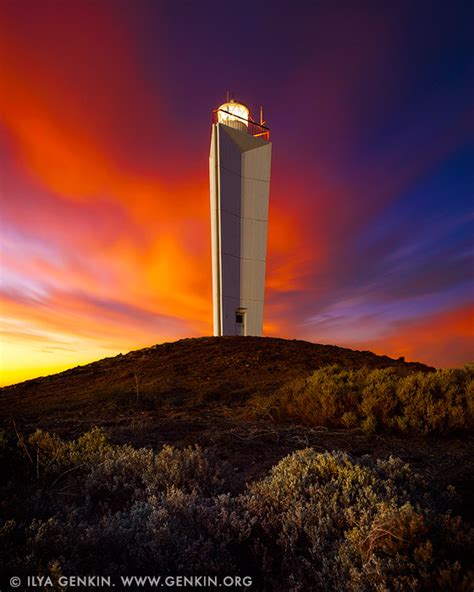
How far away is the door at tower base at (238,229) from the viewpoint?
837 inches

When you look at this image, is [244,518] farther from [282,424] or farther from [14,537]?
[282,424]

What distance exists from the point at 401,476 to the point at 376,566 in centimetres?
123

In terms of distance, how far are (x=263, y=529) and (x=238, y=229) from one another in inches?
803

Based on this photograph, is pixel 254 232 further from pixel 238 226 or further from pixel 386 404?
pixel 386 404

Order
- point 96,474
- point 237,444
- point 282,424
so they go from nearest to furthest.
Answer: point 96,474 → point 237,444 → point 282,424

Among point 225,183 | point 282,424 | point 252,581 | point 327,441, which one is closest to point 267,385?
point 282,424

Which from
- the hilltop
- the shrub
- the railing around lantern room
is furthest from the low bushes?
the railing around lantern room

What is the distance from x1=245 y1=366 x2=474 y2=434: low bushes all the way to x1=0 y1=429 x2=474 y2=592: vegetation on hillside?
242cm

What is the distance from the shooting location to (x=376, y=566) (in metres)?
1.92

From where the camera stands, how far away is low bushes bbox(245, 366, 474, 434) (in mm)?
5160

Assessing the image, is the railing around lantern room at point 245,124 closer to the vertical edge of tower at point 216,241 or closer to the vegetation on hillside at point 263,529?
the vertical edge of tower at point 216,241

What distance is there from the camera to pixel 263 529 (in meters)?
2.44

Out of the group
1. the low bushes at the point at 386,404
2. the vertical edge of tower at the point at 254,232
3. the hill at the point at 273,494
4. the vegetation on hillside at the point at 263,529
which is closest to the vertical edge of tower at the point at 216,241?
the vertical edge of tower at the point at 254,232

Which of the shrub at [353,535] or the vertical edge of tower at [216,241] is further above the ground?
the vertical edge of tower at [216,241]
